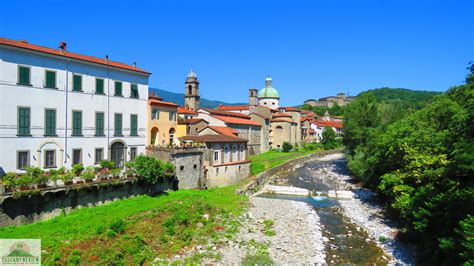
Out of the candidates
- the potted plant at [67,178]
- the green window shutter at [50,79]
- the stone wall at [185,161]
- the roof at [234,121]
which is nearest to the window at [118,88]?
the green window shutter at [50,79]

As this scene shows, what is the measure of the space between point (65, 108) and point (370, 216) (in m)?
26.5

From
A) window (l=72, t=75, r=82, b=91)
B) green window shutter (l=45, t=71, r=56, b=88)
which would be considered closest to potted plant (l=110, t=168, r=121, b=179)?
window (l=72, t=75, r=82, b=91)

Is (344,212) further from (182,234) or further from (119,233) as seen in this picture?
(119,233)

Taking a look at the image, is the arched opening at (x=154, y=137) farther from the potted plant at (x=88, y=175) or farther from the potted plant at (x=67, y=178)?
the potted plant at (x=67, y=178)

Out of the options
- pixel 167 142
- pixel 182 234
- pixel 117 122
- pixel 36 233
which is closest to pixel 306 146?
pixel 167 142

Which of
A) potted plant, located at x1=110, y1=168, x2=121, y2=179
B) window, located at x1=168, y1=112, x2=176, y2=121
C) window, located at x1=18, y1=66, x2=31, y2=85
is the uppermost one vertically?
window, located at x1=18, y1=66, x2=31, y2=85

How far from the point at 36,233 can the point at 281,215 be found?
58.2ft

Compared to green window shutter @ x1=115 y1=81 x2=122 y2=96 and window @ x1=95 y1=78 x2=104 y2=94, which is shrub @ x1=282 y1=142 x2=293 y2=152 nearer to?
green window shutter @ x1=115 y1=81 x2=122 y2=96

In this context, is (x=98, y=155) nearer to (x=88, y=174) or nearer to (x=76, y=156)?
(x=76, y=156)

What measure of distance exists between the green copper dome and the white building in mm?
63646

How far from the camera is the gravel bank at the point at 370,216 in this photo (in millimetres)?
21172

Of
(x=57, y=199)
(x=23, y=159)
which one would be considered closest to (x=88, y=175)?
(x=57, y=199)

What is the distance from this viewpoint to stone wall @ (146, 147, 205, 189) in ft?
108

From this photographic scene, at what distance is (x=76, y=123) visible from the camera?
91.8 feet
